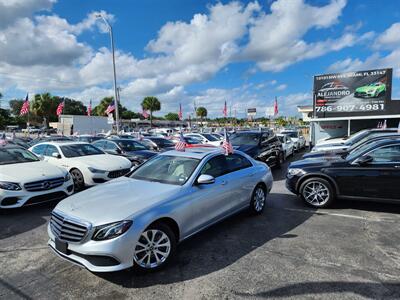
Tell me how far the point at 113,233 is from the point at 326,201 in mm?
4819

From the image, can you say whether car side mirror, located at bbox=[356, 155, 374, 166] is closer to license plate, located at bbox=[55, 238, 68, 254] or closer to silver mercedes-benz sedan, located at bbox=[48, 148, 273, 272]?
silver mercedes-benz sedan, located at bbox=[48, 148, 273, 272]

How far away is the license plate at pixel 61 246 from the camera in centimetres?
326

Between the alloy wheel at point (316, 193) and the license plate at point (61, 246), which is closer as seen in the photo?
the license plate at point (61, 246)

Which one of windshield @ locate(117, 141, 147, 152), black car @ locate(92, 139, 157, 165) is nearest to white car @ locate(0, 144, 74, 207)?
black car @ locate(92, 139, 157, 165)

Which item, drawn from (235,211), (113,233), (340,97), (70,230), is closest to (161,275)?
(113,233)

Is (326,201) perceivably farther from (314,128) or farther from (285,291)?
(314,128)

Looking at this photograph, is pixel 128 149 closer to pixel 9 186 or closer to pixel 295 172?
pixel 9 186

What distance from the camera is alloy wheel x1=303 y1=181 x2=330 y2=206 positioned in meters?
6.09

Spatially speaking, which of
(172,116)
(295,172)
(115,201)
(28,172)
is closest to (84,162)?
(28,172)

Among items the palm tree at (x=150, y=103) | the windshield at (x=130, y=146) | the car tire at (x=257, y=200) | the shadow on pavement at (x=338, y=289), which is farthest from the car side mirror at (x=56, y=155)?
the palm tree at (x=150, y=103)

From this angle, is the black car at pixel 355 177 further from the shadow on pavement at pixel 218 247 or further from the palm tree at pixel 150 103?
the palm tree at pixel 150 103

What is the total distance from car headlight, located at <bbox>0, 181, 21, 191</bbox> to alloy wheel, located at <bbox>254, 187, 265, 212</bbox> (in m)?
5.01

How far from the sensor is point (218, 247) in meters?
4.24

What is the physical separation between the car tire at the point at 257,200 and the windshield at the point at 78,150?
18.6 ft
